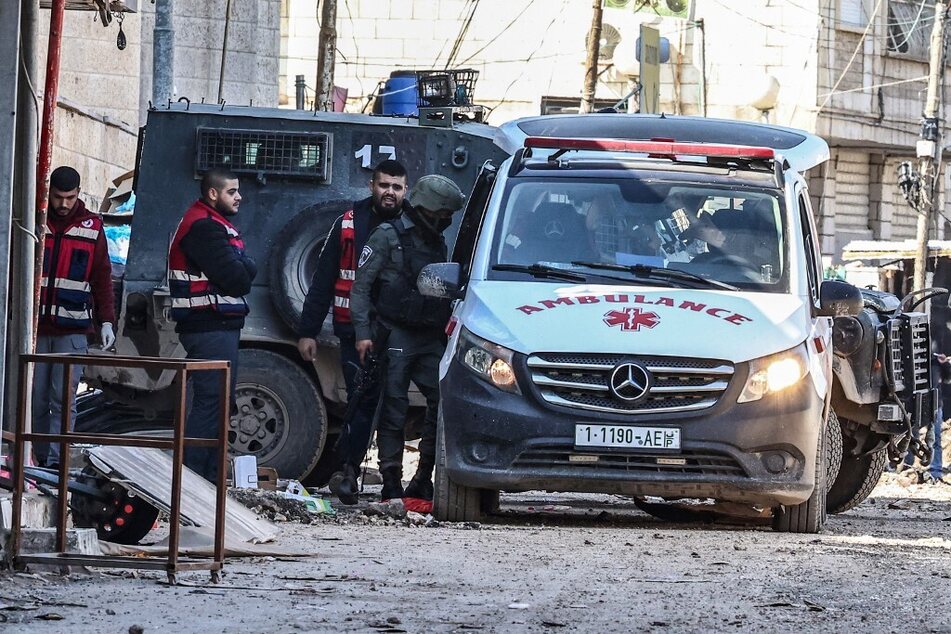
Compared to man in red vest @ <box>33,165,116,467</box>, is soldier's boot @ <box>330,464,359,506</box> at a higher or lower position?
lower

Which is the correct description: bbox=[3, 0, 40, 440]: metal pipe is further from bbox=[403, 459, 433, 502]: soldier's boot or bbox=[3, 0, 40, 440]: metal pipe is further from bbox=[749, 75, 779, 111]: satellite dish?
bbox=[749, 75, 779, 111]: satellite dish

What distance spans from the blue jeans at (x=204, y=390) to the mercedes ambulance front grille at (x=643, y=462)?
1951 mm

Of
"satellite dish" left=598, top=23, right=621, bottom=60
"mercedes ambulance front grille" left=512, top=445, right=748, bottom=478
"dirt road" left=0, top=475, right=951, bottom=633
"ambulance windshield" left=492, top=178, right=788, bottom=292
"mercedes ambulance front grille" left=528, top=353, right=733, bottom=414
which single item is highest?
"satellite dish" left=598, top=23, right=621, bottom=60

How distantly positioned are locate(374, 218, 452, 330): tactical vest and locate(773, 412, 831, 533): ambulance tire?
2259 mm

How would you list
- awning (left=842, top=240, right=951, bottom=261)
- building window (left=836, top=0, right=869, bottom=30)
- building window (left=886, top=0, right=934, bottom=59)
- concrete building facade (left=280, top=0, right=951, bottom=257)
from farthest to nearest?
building window (left=886, top=0, right=934, bottom=59) < building window (left=836, top=0, right=869, bottom=30) < concrete building facade (left=280, top=0, right=951, bottom=257) < awning (left=842, top=240, right=951, bottom=261)

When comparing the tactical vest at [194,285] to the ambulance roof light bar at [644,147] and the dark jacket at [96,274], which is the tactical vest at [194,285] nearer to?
the dark jacket at [96,274]

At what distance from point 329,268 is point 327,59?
12.2 m

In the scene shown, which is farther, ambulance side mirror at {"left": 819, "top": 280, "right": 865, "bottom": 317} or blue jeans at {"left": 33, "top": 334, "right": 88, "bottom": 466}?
blue jeans at {"left": 33, "top": 334, "right": 88, "bottom": 466}

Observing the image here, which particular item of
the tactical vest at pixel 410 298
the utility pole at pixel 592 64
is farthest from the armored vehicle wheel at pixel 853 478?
the utility pole at pixel 592 64

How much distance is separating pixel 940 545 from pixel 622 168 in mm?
2550

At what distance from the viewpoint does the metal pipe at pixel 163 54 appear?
18281 millimetres

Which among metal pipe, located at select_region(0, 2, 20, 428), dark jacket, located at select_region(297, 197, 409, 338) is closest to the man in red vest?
dark jacket, located at select_region(297, 197, 409, 338)

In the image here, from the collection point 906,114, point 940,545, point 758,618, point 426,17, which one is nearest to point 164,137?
point 940,545

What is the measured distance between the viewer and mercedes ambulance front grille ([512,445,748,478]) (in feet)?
30.8
